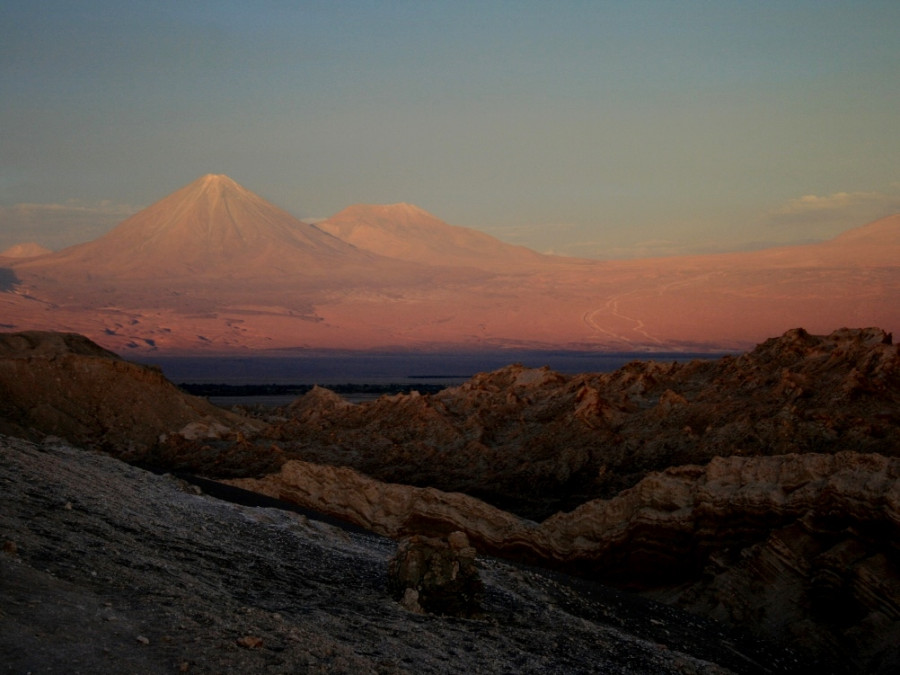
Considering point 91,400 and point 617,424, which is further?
point 91,400

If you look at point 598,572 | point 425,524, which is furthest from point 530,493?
point 598,572

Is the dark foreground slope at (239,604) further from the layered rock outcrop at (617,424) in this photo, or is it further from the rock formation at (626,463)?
the layered rock outcrop at (617,424)

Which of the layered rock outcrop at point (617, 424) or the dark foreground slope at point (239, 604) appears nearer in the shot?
the dark foreground slope at point (239, 604)

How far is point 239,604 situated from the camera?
8.91 m

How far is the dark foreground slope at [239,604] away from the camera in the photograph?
712 centimetres

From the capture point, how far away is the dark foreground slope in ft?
23.4

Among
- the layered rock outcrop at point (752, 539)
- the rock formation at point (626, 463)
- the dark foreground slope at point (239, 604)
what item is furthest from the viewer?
the rock formation at point (626, 463)

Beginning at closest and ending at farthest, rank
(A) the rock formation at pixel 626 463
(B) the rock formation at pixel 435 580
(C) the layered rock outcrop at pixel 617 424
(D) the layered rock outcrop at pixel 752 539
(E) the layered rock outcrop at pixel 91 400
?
(B) the rock formation at pixel 435 580
(D) the layered rock outcrop at pixel 752 539
(A) the rock formation at pixel 626 463
(C) the layered rock outcrop at pixel 617 424
(E) the layered rock outcrop at pixel 91 400

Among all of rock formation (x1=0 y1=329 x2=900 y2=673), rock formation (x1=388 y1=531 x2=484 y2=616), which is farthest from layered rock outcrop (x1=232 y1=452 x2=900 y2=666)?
rock formation (x1=388 y1=531 x2=484 y2=616)

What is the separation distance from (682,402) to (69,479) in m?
21.8

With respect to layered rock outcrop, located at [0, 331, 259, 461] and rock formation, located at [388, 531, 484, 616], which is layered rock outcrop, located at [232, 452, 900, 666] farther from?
layered rock outcrop, located at [0, 331, 259, 461]

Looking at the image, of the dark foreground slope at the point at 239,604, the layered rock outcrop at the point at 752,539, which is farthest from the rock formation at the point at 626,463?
the dark foreground slope at the point at 239,604

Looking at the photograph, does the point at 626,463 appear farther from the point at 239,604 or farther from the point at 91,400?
the point at 91,400

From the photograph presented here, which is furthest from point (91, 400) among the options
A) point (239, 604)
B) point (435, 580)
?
point (239, 604)
